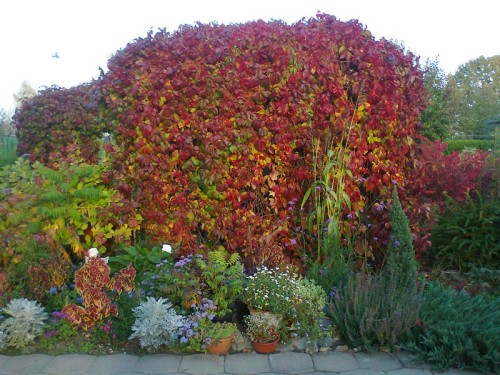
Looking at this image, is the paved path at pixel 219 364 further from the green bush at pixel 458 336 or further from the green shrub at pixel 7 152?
the green shrub at pixel 7 152

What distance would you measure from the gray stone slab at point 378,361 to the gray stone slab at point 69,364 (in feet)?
6.07

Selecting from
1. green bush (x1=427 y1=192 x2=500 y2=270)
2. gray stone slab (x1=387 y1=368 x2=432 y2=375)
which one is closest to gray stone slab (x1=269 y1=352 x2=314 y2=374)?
gray stone slab (x1=387 y1=368 x2=432 y2=375)

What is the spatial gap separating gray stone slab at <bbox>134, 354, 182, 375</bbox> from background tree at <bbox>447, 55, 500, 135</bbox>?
49.0 ft

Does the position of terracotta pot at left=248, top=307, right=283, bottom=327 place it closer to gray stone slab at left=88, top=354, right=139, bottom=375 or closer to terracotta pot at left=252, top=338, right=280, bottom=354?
terracotta pot at left=252, top=338, right=280, bottom=354

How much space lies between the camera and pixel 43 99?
8.68 metres

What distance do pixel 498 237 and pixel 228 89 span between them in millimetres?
3264

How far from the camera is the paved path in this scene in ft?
10.4

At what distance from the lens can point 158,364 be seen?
327cm

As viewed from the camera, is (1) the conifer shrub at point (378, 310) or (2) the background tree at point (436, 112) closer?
(1) the conifer shrub at point (378, 310)

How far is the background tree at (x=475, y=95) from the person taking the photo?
1007 inches

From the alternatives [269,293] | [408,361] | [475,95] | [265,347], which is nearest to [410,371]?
[408,361]

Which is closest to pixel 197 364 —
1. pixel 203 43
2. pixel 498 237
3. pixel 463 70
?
pixel 203 43

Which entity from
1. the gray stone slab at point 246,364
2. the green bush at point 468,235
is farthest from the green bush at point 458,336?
the green bush at point 468,235

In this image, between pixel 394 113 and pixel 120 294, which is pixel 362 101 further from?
pixel 120 294
